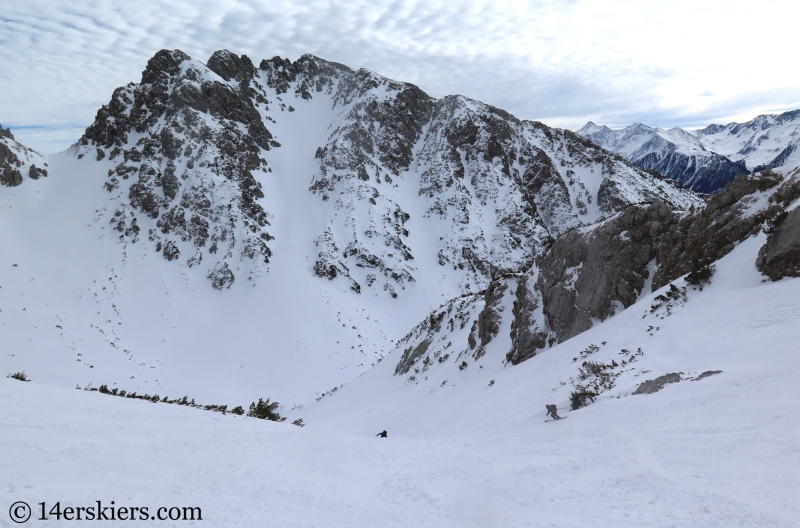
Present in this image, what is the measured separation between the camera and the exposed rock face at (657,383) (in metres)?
9.24

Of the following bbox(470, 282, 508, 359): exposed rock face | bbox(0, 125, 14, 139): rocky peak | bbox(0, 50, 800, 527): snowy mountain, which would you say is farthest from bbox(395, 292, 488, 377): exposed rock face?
bbox(0, 125, 14, 139): rocky peak

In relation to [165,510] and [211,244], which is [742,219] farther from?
[211,244]

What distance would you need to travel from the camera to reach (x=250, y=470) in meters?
6.29

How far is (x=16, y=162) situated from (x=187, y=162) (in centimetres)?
2261

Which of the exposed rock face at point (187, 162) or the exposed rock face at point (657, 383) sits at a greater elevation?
the exposed rock face at point (187, 162)

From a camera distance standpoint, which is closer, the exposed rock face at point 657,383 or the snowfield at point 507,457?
the snowfield at point 507,457

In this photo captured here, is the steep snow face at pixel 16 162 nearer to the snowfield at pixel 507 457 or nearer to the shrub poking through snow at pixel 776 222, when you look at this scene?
the snowfield at pixel 507 457

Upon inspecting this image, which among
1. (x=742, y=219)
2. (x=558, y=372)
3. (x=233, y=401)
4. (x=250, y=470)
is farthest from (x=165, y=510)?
(x=233, y=401)

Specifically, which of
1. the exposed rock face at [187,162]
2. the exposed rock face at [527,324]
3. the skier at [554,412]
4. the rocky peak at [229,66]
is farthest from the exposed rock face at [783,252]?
the rocky peak at [229,66]

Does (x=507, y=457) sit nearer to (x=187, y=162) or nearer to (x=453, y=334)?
(x=453, y=334)

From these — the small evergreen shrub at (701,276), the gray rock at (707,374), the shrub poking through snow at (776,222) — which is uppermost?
the shrub poking through snow at (776,222)

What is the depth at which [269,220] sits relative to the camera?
63.8 metres

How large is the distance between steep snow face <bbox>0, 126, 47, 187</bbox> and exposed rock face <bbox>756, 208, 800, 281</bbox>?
79881 millimetres

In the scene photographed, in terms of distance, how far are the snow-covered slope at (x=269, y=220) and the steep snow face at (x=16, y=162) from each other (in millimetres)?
1649
